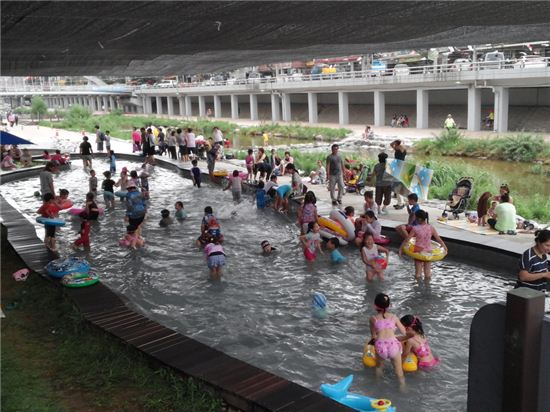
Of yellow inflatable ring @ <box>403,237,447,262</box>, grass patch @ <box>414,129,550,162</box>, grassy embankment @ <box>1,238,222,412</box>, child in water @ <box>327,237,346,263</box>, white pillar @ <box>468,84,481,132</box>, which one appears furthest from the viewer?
white pillar @ <box>468,84,481,132</box>

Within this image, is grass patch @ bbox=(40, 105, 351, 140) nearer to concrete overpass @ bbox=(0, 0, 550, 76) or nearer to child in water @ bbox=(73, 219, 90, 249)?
concrete overpass @ bbox=(0, 0, 550, 76)

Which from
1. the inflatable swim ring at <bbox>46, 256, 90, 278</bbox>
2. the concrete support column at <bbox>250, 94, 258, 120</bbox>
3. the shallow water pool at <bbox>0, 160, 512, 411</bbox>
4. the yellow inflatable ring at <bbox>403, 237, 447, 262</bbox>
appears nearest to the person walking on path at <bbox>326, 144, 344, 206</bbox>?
the shallow water pool at <bbox>0, 160, 512, 411</bbox>

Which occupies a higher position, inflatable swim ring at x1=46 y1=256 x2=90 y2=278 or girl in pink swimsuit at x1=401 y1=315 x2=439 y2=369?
inflatable swim ring at x1=46 y1=256 x2=90 y2=278

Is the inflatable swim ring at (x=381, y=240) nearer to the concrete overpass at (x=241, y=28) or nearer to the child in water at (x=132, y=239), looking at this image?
the concrete overpass at (x=241, y=28)

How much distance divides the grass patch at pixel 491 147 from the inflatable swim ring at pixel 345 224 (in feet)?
59.2

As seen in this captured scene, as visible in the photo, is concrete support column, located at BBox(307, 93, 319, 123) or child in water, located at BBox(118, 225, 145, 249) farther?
concrete support column, located at BBox(307, 93, 319, 123)

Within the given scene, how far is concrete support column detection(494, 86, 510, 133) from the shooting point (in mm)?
Answer: 33906

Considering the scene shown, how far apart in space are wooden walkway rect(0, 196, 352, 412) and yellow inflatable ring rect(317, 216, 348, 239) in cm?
521

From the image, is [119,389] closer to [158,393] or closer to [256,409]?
[158,393]

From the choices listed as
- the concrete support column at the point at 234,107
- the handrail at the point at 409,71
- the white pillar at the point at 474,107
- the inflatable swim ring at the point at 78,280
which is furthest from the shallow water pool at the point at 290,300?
the concrete support column at the point at 234,107

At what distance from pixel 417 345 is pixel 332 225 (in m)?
5.43

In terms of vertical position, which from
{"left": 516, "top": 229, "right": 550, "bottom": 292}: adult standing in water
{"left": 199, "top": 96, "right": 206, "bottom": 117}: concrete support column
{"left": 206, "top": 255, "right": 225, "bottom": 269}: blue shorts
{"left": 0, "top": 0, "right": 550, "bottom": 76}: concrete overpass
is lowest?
{"left": 206, "top": 255, "right": 225, "bottom": 269}: blue shorts

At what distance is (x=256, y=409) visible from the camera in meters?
4.94

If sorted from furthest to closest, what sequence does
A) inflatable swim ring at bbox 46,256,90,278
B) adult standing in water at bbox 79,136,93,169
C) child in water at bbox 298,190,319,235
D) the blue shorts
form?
adult standing in water at bbox 79,136,93,169 → child in water at bbox 298,190,319,235 → the blue shorts → inflatable swim ring at bbox 46,256,90,278
